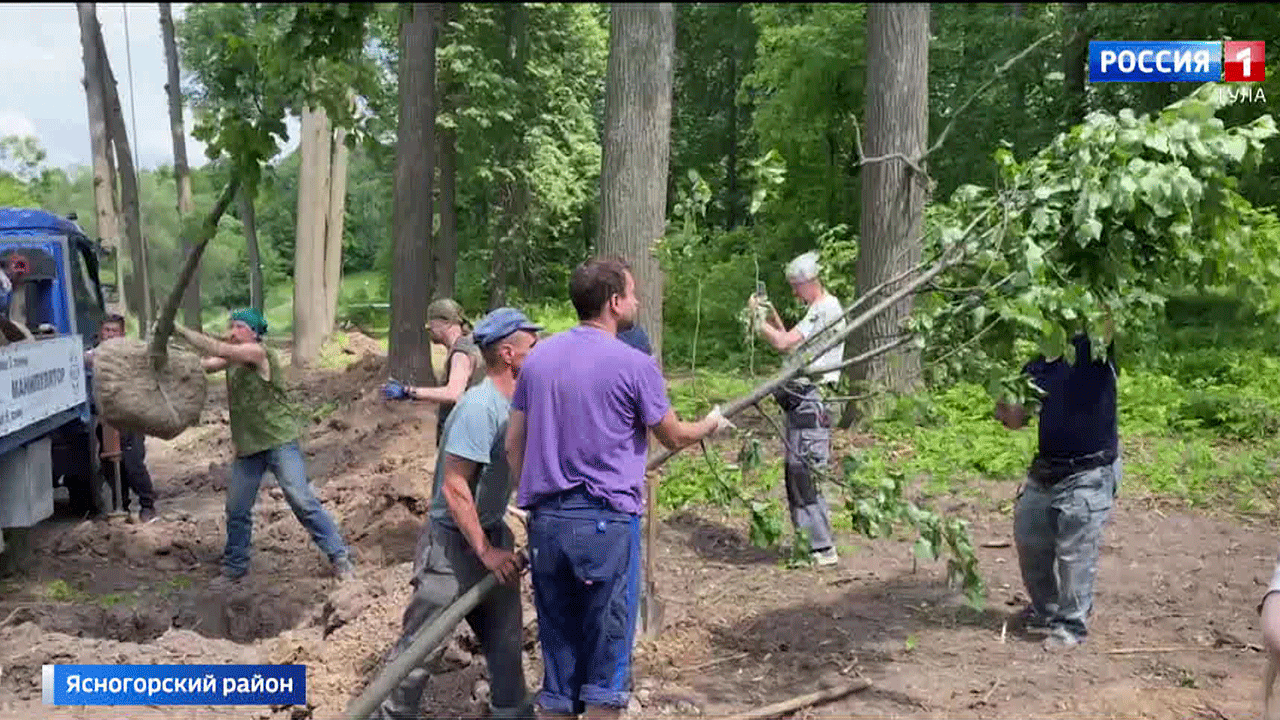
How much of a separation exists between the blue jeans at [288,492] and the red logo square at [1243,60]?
8438 mm

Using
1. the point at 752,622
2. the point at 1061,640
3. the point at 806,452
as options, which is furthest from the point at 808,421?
the point at 1061,640

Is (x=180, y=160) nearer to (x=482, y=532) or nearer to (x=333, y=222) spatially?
(x=333, y=222)

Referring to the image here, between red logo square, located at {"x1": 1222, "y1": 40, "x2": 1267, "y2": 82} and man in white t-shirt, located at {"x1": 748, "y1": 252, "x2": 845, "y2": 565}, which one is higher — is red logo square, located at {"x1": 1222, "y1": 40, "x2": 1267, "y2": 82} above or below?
above

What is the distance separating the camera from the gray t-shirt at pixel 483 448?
15.0 feet

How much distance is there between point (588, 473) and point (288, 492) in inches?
165

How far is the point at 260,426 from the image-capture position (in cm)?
784

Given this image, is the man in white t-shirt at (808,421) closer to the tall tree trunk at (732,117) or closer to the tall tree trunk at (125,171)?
the tall tree trunk at (732,117)

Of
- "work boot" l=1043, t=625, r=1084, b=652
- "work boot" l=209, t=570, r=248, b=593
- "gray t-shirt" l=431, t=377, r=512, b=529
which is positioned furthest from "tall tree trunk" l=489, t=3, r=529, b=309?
"gray t-shirt" l=431, t=377, r=512, b=529

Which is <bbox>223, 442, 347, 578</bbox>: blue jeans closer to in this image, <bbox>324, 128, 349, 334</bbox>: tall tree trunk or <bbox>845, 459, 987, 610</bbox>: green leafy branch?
<bbox>845, 459, 987, 610</bbox>: green leafy branch

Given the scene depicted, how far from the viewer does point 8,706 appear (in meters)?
5.35

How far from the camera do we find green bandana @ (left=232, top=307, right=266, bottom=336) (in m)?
7.91

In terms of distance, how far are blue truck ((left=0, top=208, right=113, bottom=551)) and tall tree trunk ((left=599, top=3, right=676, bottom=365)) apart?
3901mm

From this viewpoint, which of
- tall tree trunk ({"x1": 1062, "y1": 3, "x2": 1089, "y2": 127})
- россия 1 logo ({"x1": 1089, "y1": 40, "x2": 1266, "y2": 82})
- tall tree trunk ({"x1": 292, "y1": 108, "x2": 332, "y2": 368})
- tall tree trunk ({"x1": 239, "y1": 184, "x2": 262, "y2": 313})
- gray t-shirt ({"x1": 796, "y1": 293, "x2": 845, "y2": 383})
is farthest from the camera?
tall tree trunk ({"x1": 239, "y1": 184, "x2": 262, "y2": 313})

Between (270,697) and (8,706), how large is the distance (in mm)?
1121
